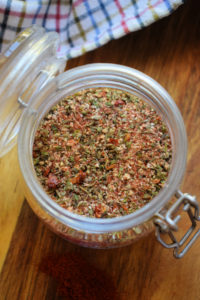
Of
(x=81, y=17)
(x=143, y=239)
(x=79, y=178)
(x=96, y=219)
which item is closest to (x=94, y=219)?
(x=96, y=219)

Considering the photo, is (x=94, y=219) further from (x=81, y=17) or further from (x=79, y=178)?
(x=81, y=17)

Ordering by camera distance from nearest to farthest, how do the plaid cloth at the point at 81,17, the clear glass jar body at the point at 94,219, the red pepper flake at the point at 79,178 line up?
the clear glass jar body at the point at 94,219 → the red pepper flake at the point at 79,178 → the plaid cloth at the point at 81,17

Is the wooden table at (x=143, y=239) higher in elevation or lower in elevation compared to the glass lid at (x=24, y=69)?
lower

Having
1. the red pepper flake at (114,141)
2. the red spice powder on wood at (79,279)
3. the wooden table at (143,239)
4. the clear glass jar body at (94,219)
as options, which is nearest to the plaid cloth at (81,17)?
the wooden table at (143,239)

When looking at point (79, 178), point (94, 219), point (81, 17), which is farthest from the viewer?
point (81, 17)

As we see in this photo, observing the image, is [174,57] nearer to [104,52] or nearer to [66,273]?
[104,52]

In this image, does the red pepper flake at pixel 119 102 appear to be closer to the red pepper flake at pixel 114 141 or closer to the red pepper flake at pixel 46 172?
the red pepper flake at pixel 114 141

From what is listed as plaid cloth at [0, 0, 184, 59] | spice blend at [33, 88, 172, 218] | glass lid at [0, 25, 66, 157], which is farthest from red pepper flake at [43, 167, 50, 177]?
plaid cloth at [0, 0, 184, 59]
